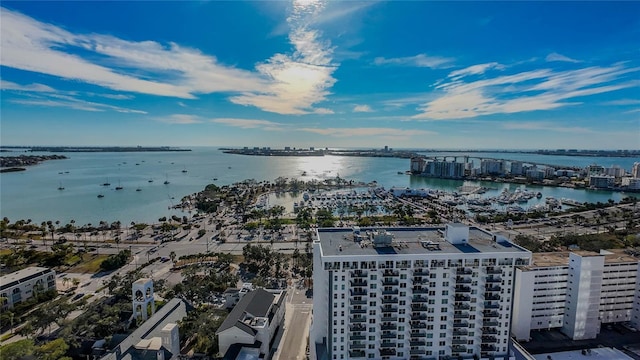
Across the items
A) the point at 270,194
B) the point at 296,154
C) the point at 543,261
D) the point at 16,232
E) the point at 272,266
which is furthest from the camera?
the point at 296,154

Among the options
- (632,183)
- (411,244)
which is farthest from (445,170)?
(411,244)

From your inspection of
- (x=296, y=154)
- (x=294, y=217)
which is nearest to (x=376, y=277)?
(x=294, y=217)

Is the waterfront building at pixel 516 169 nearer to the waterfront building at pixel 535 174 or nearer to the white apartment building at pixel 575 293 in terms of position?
the waterfront building at pixel 535 174

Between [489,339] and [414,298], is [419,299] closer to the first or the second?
[414,298]

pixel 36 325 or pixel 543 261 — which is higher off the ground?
pixel 543 261

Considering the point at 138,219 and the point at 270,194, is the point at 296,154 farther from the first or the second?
the point at 138,219

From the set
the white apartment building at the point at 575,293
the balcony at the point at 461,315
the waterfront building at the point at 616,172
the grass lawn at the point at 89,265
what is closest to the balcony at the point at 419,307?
the balcony at the point at 461,315
